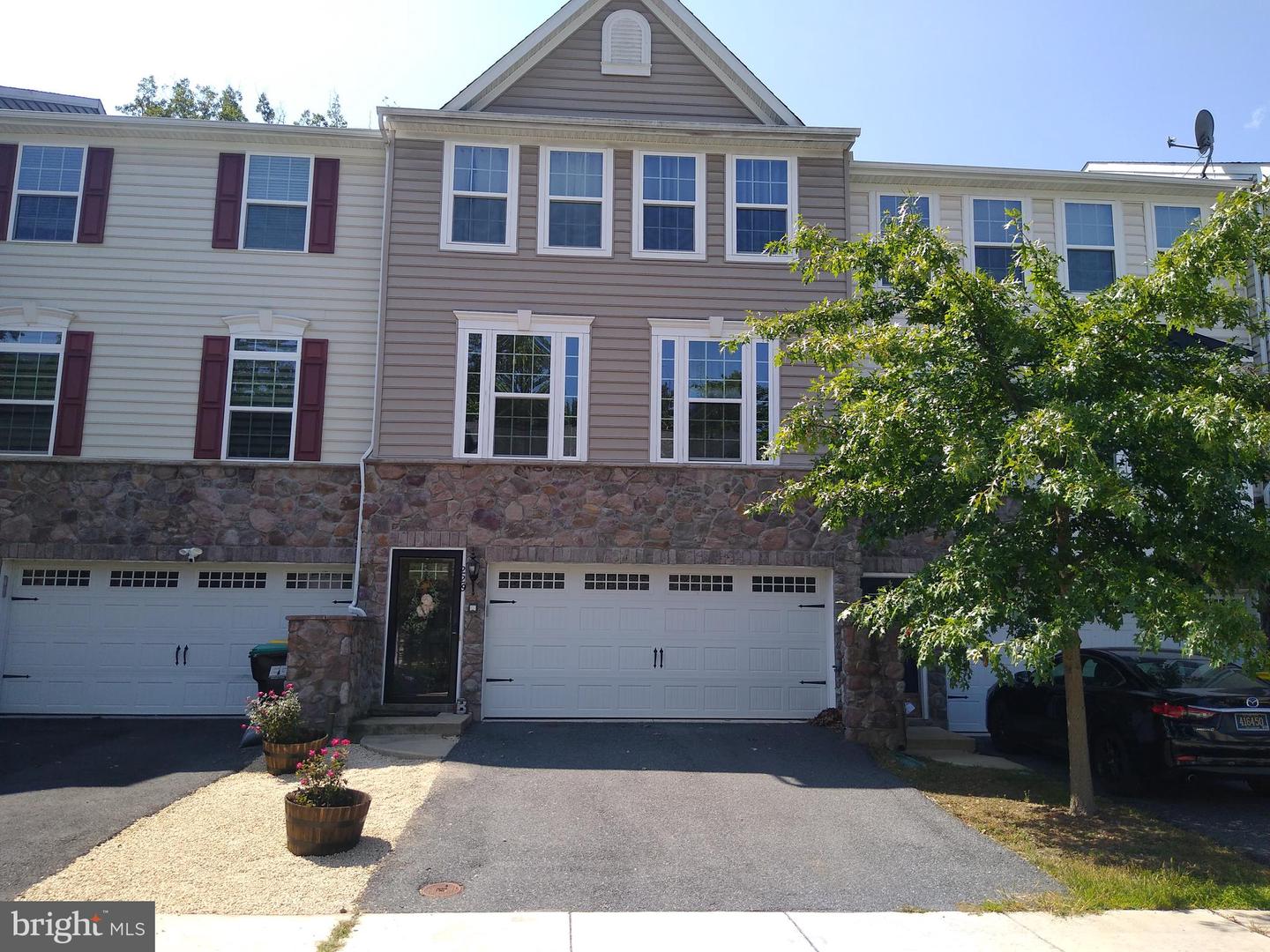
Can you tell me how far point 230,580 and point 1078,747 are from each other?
Answer: 1040 centimetres

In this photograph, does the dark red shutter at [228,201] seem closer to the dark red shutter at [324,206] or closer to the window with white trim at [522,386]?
the dark red shutter at [324,206]

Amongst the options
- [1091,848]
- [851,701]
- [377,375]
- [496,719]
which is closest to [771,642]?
[851,701]

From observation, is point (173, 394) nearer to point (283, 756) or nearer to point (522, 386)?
point (522, 386)

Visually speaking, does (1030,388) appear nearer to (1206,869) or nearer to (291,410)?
(1206,869)

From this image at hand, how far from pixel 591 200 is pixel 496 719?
7.22 metres

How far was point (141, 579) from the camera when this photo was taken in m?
12.2

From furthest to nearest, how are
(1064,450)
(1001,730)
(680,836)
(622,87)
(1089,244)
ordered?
(1089,244) < (622,87) < (1001,730) < (680,836) < (1064,450)

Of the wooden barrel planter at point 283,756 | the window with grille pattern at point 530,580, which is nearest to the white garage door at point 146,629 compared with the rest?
the window with grille pattern at point 530,580

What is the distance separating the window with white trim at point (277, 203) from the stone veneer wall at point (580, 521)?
12.1 feet

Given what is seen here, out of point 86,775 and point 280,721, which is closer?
point 86,775

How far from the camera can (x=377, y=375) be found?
1209 cm

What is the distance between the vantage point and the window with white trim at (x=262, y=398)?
40.4 feet

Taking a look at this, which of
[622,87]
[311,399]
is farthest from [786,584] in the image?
[622,87]

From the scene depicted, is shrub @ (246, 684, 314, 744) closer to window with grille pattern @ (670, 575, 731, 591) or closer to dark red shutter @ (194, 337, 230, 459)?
dark red shutter @ (194, 337, 230, 459)
